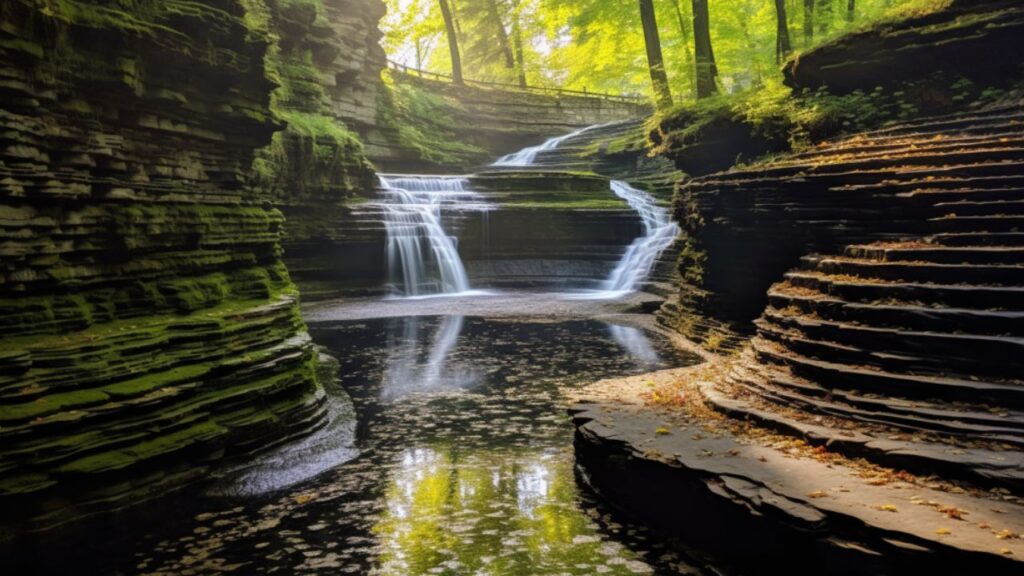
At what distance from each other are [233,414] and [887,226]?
9.84m

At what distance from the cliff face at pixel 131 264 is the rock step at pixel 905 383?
693cm

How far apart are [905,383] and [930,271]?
83.2 inches

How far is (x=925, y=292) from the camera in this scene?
809 cm

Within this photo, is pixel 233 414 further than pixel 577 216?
No

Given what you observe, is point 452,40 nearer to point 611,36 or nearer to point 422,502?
point 611,36

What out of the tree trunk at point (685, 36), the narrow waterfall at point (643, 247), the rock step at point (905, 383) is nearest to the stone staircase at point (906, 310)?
the rock step at point (905, 383)

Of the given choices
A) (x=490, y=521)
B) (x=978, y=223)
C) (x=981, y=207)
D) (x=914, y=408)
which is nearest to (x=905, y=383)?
(x=914, y=408)

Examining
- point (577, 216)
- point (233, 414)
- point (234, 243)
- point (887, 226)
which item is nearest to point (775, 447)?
point (887, 226)

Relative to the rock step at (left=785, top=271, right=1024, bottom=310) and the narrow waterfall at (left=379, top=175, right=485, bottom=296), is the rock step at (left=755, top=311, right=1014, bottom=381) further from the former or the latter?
the narrow waterfall at (left=379, top=175, right=485, bottom=296)

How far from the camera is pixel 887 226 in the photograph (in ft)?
33.9

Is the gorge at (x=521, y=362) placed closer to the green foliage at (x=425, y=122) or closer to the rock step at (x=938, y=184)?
the rock step at (x=938, y=184)

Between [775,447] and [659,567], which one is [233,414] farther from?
[775,447]

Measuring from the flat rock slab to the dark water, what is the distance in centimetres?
79

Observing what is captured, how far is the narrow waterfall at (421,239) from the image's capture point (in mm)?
27828
